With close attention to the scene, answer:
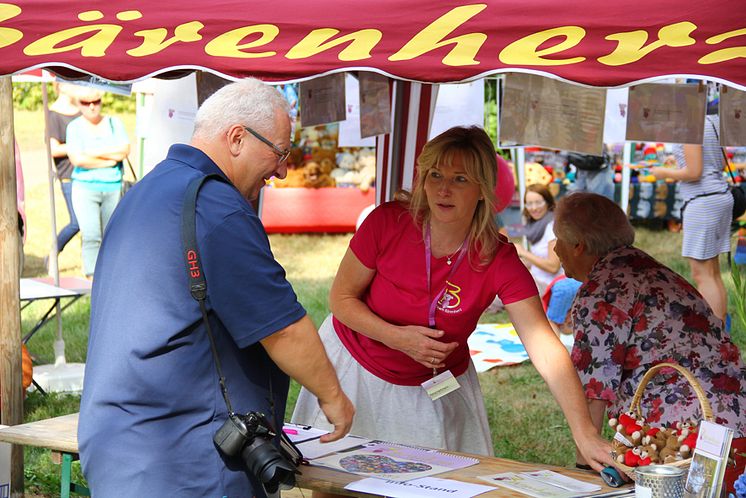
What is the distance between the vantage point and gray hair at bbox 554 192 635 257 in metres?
3.33

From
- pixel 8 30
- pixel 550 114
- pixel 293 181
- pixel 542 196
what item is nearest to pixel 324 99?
pixel 550 114

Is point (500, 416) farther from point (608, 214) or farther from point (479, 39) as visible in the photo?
point (479, 39)

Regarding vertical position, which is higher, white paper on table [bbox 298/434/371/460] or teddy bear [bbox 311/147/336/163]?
teddy bear [bbox 311/147/336/163]

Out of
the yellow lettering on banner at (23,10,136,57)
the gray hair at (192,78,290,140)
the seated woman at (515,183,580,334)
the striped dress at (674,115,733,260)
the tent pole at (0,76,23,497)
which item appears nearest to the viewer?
the gray hair at (192,78,290,140)

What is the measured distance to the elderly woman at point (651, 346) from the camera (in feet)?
10.2

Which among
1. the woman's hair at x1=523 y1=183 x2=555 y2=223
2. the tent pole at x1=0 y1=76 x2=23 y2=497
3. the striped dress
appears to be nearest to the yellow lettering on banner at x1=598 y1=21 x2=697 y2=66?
the tent pole at x1=0 y1=76 x2=23 y2=497

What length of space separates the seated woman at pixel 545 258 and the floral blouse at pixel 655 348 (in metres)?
3.53

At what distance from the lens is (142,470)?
2305 mm

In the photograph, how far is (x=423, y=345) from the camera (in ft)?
10.5

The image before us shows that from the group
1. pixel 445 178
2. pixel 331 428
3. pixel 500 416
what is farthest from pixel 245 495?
pixel 500 416

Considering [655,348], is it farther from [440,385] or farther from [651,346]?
[440,385]

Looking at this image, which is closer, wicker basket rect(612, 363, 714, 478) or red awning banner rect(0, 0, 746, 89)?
wicker basket rect(612, 363, 714, 478)

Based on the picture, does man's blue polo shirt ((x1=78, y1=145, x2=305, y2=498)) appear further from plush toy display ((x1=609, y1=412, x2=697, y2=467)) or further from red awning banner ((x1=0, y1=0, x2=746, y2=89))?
plush toy display ((x1=609, y1=412, x2=697, y2=467))

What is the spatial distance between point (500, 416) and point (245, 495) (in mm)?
3751
